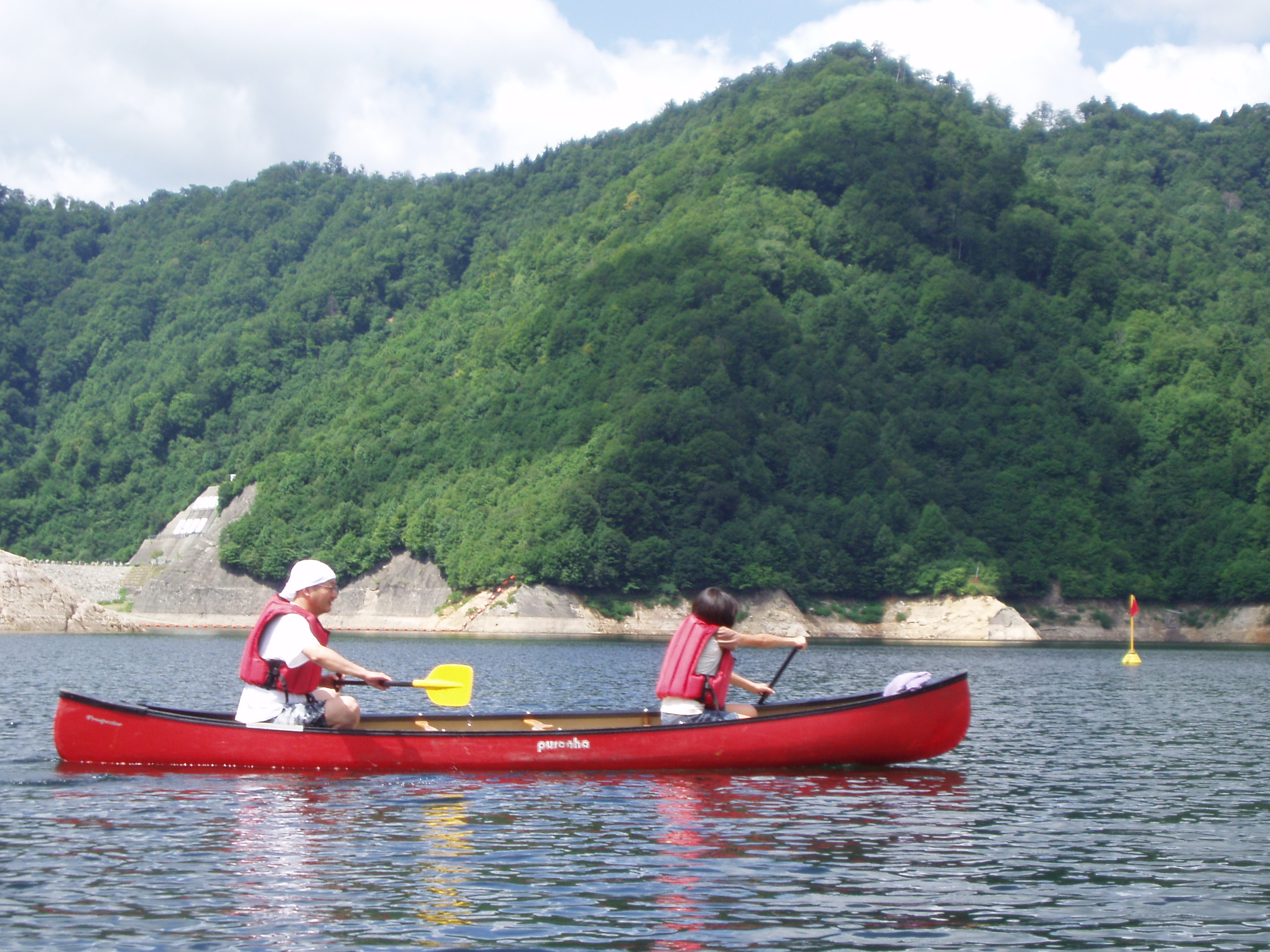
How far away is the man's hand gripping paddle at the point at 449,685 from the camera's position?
76.4 ft

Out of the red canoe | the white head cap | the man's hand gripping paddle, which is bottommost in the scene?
the red canoe

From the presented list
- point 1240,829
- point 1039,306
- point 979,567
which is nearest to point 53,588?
point 979,567

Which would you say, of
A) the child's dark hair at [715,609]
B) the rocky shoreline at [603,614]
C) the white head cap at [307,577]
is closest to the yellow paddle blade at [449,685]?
the white head cap at [307,577]

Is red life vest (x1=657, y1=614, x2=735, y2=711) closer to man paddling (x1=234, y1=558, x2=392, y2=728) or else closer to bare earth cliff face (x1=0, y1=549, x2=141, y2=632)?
man paddling (x1=234, y1=558, x2=392, y2=728)

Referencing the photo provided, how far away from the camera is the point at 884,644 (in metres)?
111

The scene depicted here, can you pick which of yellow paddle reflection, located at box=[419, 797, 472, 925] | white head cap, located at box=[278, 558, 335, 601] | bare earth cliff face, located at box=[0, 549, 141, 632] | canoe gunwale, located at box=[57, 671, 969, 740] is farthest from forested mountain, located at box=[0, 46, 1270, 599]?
yellow paddle reflection, located at box=[419, 797, 472, 925]

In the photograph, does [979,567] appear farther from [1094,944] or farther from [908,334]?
[1094,944]

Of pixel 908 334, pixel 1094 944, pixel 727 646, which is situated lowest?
pixel 1094 944

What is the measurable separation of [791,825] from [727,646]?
4488 millimetres

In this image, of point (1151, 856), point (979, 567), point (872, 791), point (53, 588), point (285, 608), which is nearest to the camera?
point (1151, 856)

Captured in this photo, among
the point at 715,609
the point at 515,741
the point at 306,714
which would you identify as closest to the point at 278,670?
the point at 306,714

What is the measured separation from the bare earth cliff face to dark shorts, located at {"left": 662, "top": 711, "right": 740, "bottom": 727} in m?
84.8

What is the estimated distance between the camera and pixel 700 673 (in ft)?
75.4

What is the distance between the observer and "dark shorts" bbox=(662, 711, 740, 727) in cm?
2308
